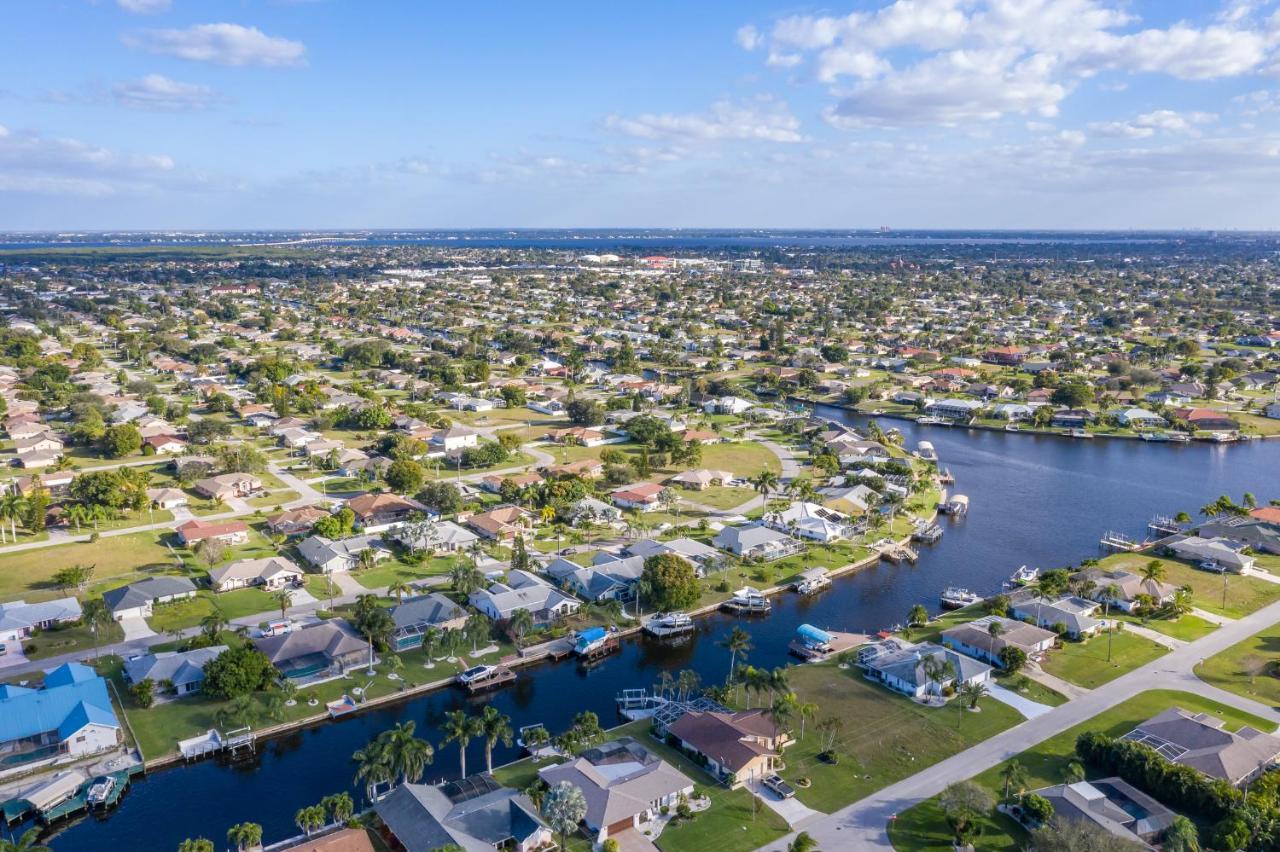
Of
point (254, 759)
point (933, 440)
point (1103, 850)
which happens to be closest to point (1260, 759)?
point (1103, 850)

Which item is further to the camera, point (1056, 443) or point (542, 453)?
point (1056, 443)

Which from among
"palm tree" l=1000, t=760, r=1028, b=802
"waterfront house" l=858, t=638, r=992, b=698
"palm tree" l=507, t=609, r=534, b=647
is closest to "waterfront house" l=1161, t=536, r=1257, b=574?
"waterfront house" l=858, t=638, r=992, b=698

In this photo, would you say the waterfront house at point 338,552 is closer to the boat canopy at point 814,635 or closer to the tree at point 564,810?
the boat canopy at point 814,635

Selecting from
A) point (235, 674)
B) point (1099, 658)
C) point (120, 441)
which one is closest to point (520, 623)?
point (235, 674)

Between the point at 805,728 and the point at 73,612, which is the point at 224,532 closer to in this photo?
the point at 73,612

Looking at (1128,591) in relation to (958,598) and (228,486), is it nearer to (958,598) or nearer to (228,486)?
(958,598)

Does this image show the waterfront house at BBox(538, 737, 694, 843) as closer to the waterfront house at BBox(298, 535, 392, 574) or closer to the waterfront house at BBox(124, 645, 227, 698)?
the waterfront house at BBox(124, 645, 227, 698)
